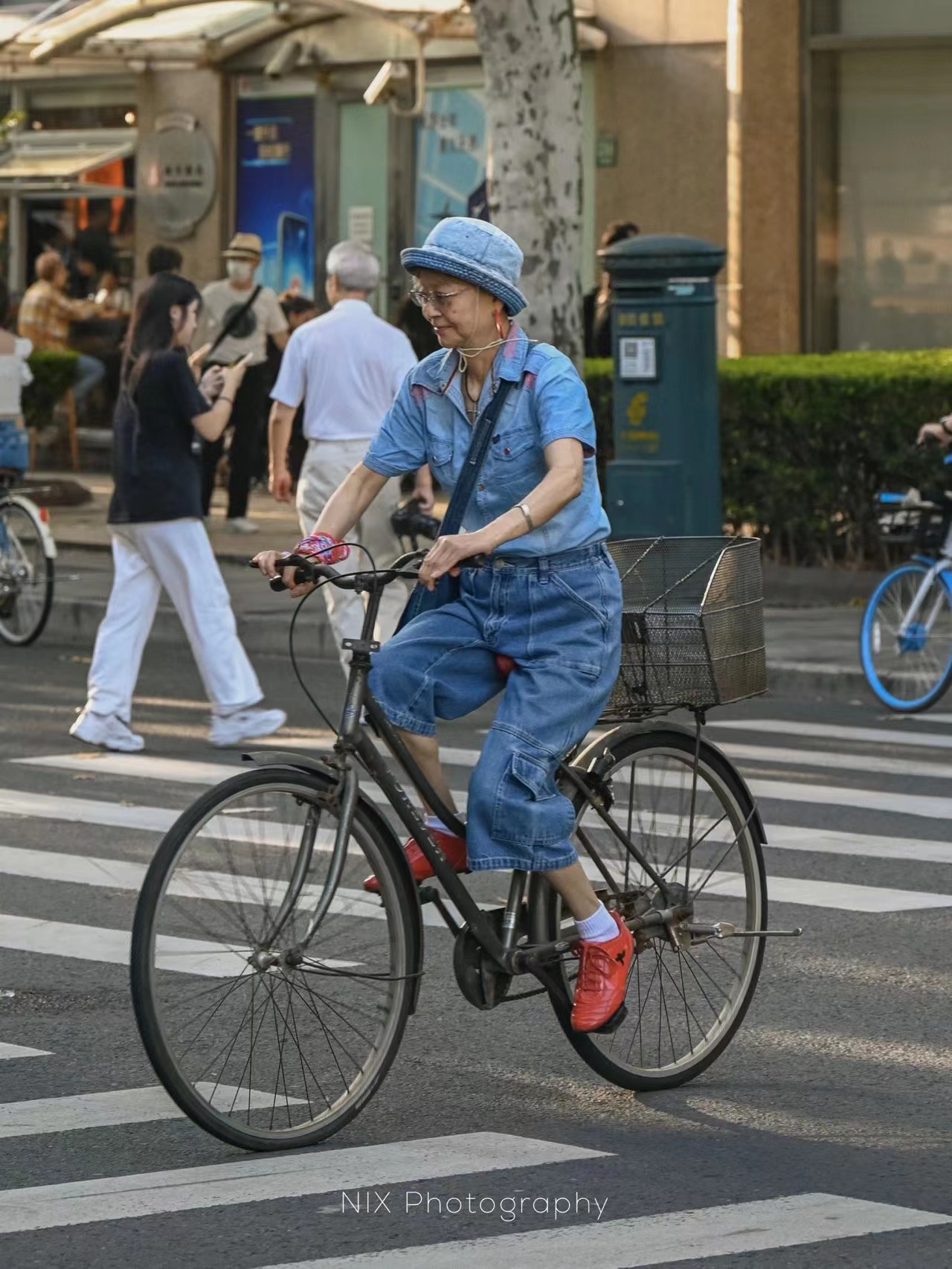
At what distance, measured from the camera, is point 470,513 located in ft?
17.7

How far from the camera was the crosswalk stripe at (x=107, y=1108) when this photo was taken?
519cm

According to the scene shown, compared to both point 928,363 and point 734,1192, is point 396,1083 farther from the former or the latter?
point 928,363

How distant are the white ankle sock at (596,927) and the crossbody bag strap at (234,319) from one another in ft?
40.3

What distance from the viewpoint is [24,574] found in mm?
13875

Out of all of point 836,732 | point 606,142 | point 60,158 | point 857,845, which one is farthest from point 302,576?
point 60,158

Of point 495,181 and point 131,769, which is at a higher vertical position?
point 495,181

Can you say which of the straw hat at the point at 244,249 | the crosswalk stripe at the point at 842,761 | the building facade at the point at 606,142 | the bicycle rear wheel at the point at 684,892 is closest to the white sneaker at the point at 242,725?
the crosswalk stripe at the point at 842,761

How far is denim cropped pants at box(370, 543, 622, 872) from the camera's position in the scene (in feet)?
17.4

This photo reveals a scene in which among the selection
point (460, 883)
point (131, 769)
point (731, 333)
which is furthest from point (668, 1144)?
point (731, 333)

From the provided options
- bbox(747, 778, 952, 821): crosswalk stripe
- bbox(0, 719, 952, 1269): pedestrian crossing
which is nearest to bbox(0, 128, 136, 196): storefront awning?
bbox(747, 778, 952, 821): crosswalk stripe

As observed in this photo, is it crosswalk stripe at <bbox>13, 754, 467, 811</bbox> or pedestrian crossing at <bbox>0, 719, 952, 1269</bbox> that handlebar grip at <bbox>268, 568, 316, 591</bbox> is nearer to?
pedestrian crossing at <bbox>0, 719, 952, 1269</bbox>

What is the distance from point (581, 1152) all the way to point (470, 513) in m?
1.29

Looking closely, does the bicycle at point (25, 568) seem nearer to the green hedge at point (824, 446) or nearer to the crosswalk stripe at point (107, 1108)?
the green hedge at point (824, 446)

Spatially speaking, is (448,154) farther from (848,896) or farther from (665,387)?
(848,896)
